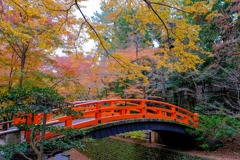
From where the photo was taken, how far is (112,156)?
10.0 meters

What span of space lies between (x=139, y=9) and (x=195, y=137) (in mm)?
7044

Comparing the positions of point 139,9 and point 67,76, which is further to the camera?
point 67,76

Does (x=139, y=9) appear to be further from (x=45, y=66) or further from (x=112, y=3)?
(x=45, y=66)

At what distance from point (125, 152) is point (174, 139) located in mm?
2585

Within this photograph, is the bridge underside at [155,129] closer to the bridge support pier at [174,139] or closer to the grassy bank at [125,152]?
the bridge support pier at [174,139]

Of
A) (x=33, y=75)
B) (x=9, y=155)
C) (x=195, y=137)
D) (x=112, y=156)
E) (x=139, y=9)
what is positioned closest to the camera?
(x=9, y=155)

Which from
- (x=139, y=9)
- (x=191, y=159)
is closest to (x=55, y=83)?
(x=139, y=9)

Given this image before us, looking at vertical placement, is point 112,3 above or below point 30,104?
above

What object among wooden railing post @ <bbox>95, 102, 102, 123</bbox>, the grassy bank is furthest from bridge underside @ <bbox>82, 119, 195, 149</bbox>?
the grassy bank

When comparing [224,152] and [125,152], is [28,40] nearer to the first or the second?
[125,152]

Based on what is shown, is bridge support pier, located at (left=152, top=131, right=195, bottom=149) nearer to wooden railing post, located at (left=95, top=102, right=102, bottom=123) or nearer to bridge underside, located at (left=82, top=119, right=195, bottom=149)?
bridge underside, located at (left=82, top=119, right=195, bottom=149)

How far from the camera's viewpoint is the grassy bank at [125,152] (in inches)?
338

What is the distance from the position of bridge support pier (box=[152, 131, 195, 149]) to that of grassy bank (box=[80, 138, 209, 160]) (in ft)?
3.28

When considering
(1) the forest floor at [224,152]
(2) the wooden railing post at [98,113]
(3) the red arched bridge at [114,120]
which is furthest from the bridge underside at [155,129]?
(1) the forest floor at [224,152]
